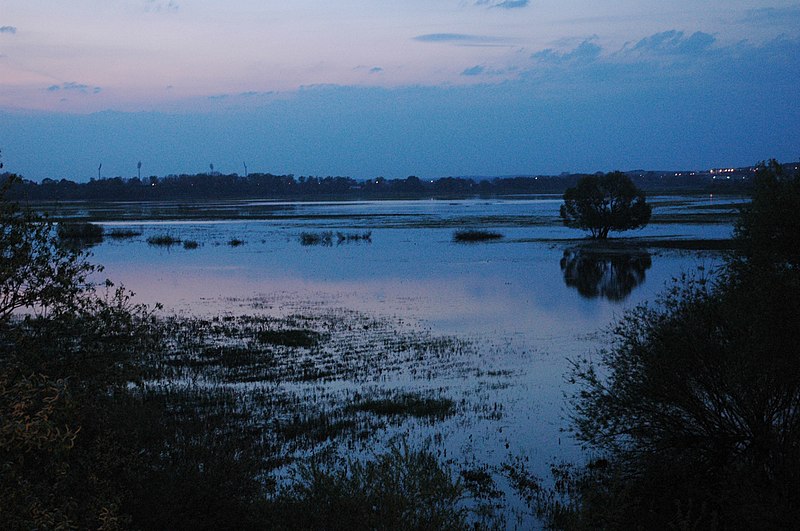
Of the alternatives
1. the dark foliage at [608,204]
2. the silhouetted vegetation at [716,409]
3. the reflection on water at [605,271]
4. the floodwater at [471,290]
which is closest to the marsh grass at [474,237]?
the floodwater at [471,290]

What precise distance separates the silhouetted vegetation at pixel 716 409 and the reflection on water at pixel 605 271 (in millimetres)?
25618

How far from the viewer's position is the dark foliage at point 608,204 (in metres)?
72.3

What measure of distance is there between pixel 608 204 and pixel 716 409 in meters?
60.8

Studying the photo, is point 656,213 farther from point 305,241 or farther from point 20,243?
point 20,243

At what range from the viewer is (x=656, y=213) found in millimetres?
116312

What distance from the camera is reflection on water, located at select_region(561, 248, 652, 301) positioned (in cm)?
4409

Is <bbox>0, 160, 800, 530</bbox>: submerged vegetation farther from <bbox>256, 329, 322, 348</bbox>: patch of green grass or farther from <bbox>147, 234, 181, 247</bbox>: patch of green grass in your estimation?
<bbox>147, 234, 181, 247</bbox>: patch of green grass

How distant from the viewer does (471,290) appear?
43.5 metres

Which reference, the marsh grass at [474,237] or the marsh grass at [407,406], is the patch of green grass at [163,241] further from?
the marsh grass at [407,406]

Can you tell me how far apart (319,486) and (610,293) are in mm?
33603

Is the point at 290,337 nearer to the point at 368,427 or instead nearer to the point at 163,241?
the point at 368,427

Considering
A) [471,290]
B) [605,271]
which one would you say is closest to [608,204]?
[605,271]

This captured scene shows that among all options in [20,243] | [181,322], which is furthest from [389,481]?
[181,322]

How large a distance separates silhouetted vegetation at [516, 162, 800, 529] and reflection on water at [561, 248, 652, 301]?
2562cm
